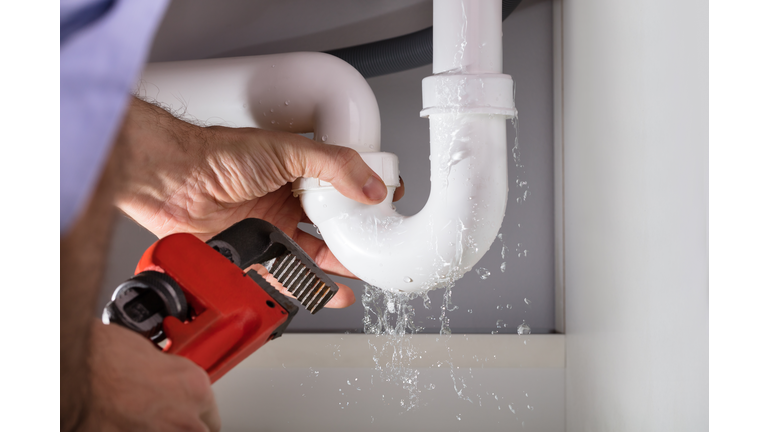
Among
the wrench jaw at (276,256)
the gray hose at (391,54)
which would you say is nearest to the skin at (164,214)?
the wrench jaw at (276,256)

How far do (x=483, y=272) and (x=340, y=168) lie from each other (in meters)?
0.43

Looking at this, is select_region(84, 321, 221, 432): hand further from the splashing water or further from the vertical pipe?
the splashing water

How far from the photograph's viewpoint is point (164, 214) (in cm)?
66

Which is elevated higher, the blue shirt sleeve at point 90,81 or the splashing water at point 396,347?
the blue shirt sleeve at point 90,81

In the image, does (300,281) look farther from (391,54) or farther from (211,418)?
(391,54)

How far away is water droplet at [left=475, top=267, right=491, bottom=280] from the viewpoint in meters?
0.87

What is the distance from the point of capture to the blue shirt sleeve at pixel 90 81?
0.23 metres

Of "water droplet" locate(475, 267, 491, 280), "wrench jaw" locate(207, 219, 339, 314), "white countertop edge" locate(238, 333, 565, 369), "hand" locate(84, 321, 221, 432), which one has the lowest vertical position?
"white countertop edge" locate(238, 333, 565, 369)

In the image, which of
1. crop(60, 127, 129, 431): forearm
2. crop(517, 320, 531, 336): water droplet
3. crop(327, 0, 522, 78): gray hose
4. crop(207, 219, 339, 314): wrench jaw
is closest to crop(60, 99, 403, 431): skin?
crop(60, 127, 129, 431): forearm

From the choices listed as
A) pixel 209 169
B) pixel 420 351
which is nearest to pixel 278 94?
pixel 209 169

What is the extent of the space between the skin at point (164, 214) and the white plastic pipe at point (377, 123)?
0.13 ft

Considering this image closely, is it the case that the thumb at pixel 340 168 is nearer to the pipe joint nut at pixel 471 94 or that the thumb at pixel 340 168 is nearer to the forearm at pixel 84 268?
the pipe joint nut at pixel 471 94

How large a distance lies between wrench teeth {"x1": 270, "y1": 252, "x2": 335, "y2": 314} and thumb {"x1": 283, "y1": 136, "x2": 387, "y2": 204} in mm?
107
